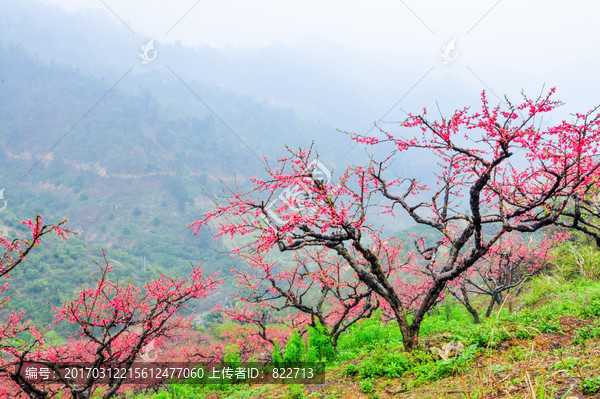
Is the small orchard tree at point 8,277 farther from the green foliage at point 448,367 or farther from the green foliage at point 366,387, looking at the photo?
the green foliage at point 448,367

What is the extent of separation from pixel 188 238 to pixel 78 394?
8448cm

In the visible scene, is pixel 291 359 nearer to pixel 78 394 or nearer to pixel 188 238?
pixel 78 394

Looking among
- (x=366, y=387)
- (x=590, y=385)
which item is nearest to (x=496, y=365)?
(x=590, y=385)

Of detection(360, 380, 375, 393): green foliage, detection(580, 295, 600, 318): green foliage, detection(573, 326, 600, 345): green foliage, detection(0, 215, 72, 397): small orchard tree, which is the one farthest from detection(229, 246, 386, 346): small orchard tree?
detection(573, 326, 600, 345): green foliage

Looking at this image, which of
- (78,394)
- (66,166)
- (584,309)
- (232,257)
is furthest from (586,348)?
(66,166)

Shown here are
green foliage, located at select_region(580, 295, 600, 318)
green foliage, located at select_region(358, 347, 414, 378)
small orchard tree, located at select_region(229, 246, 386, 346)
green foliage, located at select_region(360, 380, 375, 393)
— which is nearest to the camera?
green foliage, located at select_region(360, 380, 375, 393)

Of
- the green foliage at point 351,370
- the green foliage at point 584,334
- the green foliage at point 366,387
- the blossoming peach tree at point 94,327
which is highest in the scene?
the blossoming peach tree at point 94,327

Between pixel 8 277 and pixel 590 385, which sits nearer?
pixel 590 385

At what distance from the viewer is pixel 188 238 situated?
85312mm

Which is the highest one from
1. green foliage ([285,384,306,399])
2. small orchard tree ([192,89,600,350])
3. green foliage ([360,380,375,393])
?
small orchard tree ([192,89,600,350])

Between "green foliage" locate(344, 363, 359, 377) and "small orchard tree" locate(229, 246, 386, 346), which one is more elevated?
"small orchard tree" locate(229, 246, 386, 346)

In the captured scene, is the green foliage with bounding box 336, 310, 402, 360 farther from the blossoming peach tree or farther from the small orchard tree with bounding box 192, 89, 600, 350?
the blossoming peach tree

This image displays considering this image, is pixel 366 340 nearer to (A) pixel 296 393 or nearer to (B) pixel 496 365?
(A) pixel 296 393

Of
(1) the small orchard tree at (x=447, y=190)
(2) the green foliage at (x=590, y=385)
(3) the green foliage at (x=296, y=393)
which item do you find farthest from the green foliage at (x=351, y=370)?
(2) the green foliage at (x=590, y=385)
